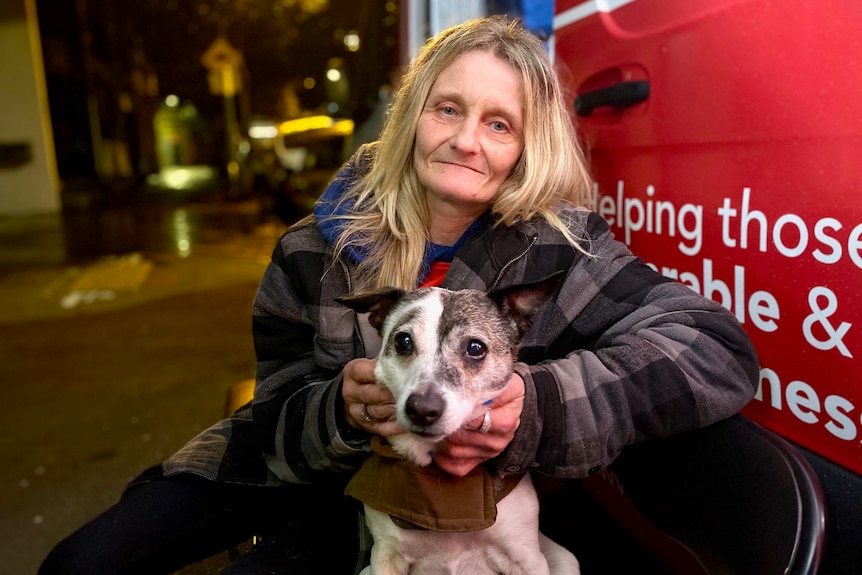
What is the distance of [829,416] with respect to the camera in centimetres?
131

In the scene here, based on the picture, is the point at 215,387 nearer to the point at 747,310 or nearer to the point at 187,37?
the point at 747,310

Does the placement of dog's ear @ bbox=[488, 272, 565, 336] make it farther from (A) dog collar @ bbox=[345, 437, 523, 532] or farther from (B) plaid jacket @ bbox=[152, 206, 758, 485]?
(A) dog collar @ bbox=[345, 437, 523, 532]

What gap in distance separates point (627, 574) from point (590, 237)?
1067mm

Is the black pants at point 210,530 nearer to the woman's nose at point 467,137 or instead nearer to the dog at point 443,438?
the dog at point 443,438

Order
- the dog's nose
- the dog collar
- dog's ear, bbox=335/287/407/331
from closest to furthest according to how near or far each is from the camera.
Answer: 1. the dog's nose
2. the dog collar
3. dog's ear, bbox=335/287/407/331

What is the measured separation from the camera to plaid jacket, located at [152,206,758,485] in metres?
1.50

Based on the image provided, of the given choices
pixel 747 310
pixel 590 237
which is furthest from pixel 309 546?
pixel 747 310

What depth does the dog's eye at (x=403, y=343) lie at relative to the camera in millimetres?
1665

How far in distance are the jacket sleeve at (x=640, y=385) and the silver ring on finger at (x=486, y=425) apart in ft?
0.25

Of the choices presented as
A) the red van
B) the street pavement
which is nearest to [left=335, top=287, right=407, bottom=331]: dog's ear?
the red van

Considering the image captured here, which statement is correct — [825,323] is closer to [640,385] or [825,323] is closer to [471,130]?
[640,385]

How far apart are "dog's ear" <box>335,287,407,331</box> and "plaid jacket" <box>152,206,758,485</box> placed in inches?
3.1

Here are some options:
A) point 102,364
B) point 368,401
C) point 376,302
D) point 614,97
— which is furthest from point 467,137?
point 102,364

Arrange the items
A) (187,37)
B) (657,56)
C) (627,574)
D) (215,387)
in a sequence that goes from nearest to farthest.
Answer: (657,56), (627,574), (215,387), (187,37)
